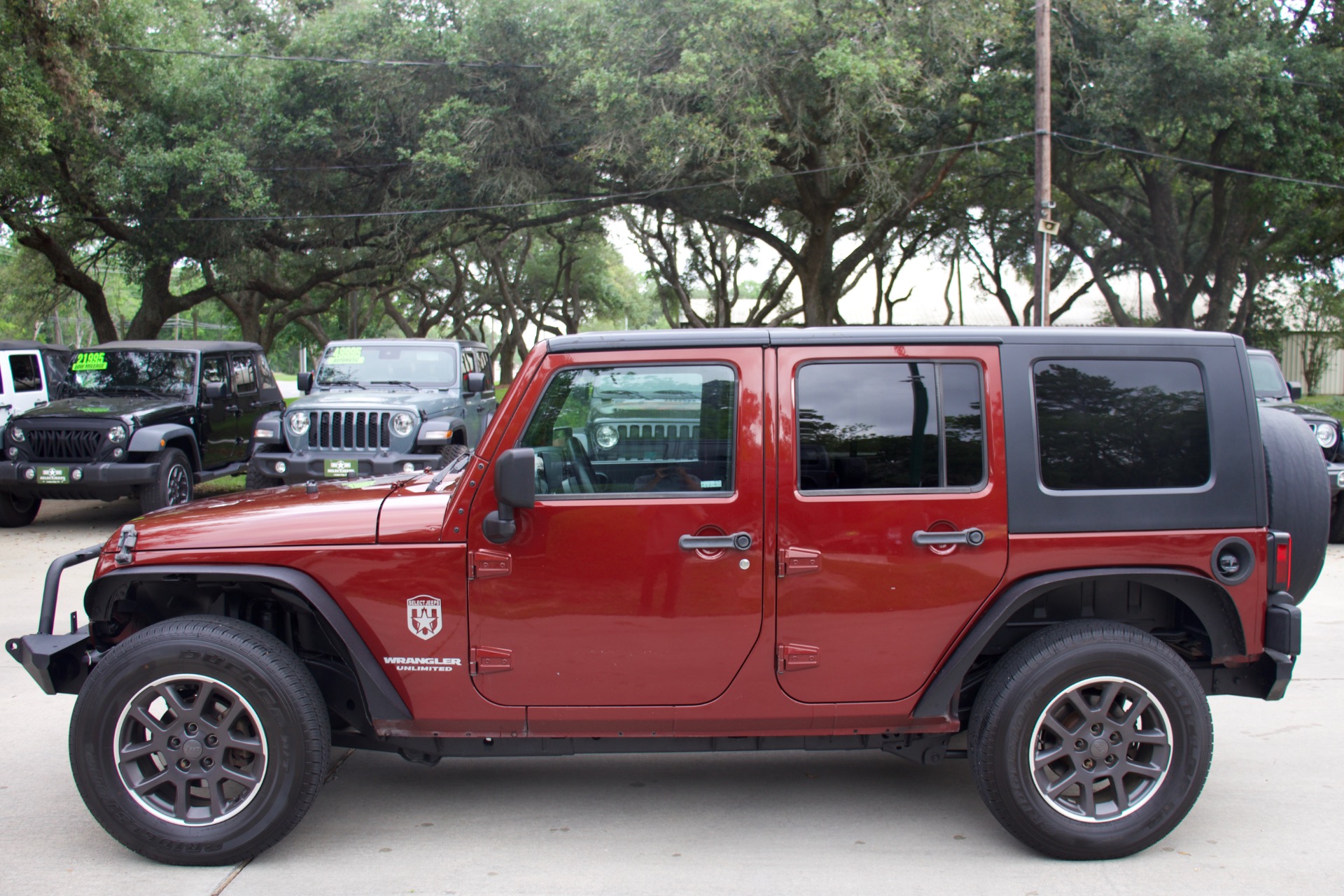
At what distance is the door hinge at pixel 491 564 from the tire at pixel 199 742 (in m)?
0.72

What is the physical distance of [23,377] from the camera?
Answer: 47.9ft

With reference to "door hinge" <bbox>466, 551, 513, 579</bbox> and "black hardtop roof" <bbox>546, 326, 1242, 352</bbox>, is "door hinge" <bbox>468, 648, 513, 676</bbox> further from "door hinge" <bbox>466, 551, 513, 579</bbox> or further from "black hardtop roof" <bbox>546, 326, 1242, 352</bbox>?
"black hardtop roof" <bbox>546, 326, 1242, 352</bbox>

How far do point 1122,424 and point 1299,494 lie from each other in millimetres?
743

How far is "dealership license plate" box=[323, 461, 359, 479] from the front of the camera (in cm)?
1057

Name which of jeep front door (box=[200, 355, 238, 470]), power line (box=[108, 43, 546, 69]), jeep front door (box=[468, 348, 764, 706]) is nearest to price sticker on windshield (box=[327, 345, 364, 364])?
jeep front door (box=[200, 355, 238, 470])

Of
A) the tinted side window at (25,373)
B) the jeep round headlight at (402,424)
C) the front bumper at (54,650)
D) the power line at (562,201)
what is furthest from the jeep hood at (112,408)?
the power line at (562,201)

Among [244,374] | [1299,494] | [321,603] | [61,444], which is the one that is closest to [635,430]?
[321,603]

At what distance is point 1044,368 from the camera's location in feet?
12.5

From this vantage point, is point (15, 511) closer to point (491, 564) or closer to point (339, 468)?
point (339, 468)

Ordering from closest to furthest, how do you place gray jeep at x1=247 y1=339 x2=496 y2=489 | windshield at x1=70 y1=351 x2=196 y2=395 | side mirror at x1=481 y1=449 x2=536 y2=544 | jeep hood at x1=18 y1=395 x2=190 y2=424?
side mirror at x1=481 y1=449 x2=536 y2=544, gray jeep at x1=247 y1=339 x2=496 y2=489, jeep hood at x1=18 y1=395 x2=190 y2=424, windshield at x1=70 y1=351 x2=196 y2=395

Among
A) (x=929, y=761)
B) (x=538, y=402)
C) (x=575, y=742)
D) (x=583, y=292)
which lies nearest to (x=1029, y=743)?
(x=929, y=761)

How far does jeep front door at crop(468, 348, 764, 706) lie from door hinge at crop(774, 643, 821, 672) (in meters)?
0.12

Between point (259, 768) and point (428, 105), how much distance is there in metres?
20.0

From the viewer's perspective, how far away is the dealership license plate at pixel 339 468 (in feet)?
34.7
